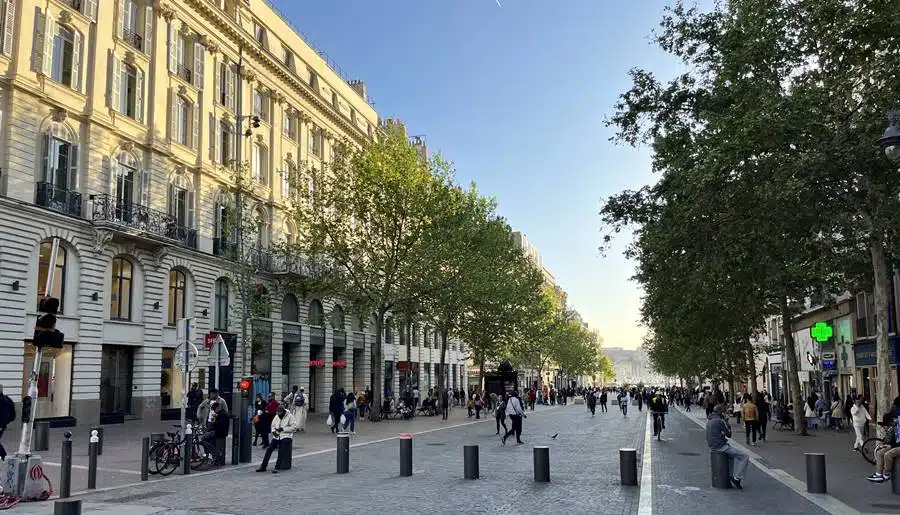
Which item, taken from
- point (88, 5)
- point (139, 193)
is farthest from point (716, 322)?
point (88, 5)

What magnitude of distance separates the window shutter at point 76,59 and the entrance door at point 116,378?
10751 millimetres

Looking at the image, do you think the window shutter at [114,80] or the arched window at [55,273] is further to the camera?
the window shutter at [114,80]

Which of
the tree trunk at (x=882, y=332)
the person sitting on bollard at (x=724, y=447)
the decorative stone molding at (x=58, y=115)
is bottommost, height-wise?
the person sitting on bollard at (x=724, y=447)

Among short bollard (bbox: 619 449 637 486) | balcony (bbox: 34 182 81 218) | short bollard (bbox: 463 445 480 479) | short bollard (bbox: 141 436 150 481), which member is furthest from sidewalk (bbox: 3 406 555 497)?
short bollard (bbox: 619 449 637 486)

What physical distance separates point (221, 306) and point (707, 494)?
3136 cm

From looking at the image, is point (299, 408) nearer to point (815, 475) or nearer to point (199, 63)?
point (199, 63)

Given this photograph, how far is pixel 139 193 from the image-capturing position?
33.5 meters

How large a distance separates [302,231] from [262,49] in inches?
437

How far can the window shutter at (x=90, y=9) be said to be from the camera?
98.9 feet

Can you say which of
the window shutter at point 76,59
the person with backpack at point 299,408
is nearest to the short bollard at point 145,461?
the person with backpack at point 299,408

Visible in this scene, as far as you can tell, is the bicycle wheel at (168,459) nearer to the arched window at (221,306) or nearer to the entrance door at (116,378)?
the entrance door at (116,378)

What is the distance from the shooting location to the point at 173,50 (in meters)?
36.2

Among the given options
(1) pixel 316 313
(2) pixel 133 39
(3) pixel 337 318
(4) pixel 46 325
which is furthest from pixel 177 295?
(4) pixel 46 325

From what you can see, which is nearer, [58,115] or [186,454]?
[186,454]
